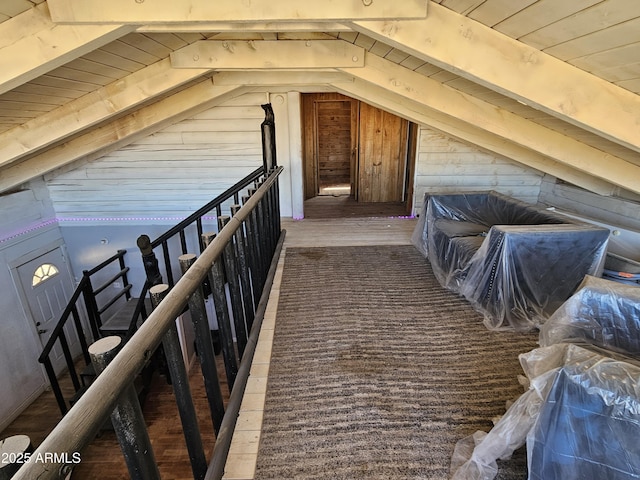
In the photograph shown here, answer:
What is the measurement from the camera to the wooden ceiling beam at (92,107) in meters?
2.43

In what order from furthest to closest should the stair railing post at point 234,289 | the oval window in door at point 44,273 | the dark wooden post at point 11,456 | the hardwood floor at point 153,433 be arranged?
the oval window in door at point 44,273 → the hardwood floor at point 153,433 → the stair railing post at point 234,289 → the dark wooden post at point 11,456

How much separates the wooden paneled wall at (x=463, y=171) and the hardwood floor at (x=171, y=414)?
63 cm

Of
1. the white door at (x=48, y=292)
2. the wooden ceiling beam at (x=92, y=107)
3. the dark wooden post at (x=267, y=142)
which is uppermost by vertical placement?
the wooden ceiling beam at (x=92, y=107)

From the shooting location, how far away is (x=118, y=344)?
2.08 ft

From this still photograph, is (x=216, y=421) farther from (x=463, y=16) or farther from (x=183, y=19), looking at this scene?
(x=463, y=16)

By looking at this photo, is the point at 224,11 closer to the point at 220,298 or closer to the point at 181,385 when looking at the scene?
the point at 220,298

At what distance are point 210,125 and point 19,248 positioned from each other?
2588 mm

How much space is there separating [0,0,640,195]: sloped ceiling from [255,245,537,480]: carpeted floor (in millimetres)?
1311

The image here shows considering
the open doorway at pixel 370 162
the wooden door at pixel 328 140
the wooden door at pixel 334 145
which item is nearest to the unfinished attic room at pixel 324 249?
the open doorway at pixel 370 162

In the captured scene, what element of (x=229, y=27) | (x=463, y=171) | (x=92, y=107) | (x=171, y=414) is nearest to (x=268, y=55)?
(x=229, y=27)

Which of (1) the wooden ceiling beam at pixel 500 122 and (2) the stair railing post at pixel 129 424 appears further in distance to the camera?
(1) the wooden ceiling beam at pixel 500 122

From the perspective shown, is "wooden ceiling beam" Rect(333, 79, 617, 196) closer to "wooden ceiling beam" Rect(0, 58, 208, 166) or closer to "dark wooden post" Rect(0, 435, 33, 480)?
"wooden ceiling beam" Rect(0, 58, 208, 166)

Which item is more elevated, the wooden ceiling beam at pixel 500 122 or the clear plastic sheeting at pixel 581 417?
the wooden ceiling beam at pixel 500 122

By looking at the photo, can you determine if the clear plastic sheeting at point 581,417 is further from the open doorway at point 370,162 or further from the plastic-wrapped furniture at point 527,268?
the open doorway at point 370,162
